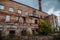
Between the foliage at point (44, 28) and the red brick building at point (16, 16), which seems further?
the foliage at point (44, 28)

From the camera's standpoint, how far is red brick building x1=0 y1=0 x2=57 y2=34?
17.7 meters

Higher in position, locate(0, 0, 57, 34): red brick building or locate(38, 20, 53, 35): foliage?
locate(0, 0, 57, 34): red brick building

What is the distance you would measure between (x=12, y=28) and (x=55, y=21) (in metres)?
14.4

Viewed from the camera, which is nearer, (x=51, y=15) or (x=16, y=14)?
(x=16, y=14)

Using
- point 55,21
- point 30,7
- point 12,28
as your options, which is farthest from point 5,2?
point 55,21

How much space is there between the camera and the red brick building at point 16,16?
696 inches

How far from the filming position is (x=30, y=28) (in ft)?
68.9

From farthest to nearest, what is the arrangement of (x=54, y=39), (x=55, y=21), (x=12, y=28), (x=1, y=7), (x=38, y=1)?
(x=55, y=21) < (x=38, y=1) < (x=12, y=28) < (x=1, y=7) < (x=54, y=39)

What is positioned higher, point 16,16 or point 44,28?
point 16,16

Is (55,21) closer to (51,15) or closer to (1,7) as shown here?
(51,15)

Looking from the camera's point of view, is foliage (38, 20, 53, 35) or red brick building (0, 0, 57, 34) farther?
foliage (38, 20, 53, 35)

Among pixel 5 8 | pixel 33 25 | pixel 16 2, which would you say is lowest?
pixel 33 25

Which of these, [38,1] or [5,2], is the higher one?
[38,1]

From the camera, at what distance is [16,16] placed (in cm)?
1983
